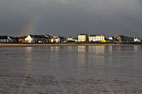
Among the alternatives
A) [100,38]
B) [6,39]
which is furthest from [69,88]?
[100,38]

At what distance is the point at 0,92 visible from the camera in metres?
7.82

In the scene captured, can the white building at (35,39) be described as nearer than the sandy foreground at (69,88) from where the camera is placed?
No

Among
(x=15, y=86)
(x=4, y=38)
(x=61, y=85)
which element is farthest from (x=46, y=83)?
(x=4, y=38)

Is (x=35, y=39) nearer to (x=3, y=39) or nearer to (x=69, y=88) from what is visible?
(x=3, y=39)

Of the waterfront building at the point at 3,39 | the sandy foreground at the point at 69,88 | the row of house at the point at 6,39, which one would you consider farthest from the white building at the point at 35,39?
the sandy foreground at the point at 69,88

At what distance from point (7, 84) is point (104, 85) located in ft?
16.2

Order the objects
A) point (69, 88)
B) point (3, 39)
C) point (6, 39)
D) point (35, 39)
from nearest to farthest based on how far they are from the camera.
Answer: point (69, 88)
point (35, 39)
point (3, 39)
point (6, 39)

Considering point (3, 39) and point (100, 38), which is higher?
point (100, 38)

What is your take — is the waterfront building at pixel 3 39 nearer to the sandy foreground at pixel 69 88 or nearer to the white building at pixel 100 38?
the white building at pixel 100 38

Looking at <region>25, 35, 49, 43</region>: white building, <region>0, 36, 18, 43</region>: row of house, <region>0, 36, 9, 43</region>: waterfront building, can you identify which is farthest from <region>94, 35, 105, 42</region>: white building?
<region>0, 36, 9, 43</region>: waterfront building


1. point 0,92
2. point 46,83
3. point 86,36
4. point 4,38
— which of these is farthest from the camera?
point 86,36

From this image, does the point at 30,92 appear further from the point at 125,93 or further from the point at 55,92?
the point at 125,93

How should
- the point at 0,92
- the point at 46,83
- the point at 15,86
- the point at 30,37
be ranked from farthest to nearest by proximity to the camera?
the point at 30,37
the point at 46,83
the point at 15,86
the point at 0,92

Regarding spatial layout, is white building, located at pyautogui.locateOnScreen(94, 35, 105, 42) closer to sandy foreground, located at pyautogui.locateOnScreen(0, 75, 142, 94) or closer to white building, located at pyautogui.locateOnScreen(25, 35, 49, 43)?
white building, located at pyautogui.locateOnScreen(25, 35, 49, 43)
